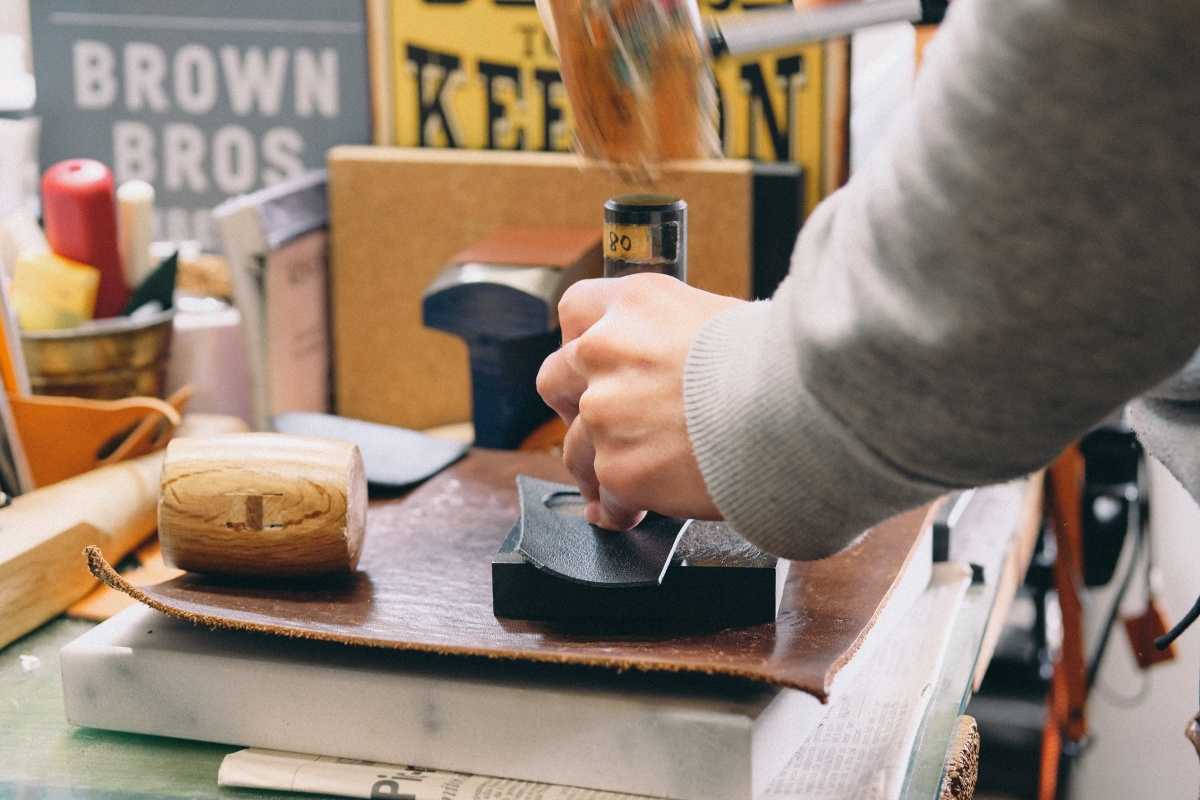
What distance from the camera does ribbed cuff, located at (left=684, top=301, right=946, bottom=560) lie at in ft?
1.41

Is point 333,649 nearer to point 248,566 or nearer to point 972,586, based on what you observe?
point 248,566

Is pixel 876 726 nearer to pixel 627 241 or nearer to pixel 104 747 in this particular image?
pixel 627 241

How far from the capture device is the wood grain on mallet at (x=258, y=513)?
0.62 meters

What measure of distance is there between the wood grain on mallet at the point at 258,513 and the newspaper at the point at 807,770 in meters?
0.10

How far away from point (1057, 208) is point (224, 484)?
439 millimetres

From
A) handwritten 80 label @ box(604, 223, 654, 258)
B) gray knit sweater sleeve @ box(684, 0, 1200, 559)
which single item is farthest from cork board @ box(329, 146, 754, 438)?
gray knit sweater sleeve @ box(684, 0, 1200, 559)

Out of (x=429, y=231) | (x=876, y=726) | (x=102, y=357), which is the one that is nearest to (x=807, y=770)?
(x=876, y=726)

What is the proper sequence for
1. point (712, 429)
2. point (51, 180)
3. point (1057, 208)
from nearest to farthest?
1. point (1057, 208)
2. point (712, 429)
3. point (51, 180)

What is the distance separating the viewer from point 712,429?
470 mm

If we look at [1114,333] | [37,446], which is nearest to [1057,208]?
[1114,333]

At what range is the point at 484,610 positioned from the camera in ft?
1.94

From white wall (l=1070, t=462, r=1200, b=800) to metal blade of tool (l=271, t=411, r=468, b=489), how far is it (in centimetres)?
77

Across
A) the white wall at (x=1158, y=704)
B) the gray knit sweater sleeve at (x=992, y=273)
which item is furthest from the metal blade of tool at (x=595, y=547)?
the white wall at (x=1158, y=704)

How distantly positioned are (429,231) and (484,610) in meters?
0.72
